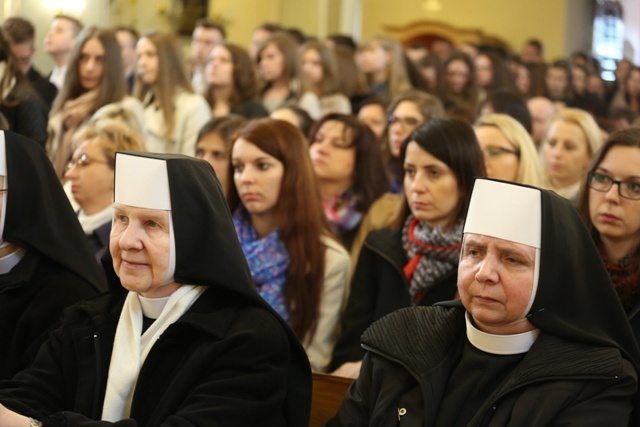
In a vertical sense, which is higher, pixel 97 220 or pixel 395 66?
pixel 395 66

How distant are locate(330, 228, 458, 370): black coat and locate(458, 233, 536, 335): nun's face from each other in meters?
1.66

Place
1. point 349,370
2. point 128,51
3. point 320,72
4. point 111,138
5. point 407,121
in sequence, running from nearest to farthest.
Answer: point 349,370
point 111,138
point 407,121
point 128,51
point 320,72

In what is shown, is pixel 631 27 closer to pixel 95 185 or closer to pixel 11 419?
pixel 95 185

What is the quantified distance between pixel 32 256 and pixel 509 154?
2.93 meters

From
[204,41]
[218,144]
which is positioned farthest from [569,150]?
[204,41]

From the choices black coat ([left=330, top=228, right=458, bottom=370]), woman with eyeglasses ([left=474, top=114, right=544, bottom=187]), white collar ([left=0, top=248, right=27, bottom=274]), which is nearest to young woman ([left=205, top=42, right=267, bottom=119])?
woman with eyeglasses ([left=474, top=114, right=544, bottom=187])

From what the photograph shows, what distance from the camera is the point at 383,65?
10453 mm

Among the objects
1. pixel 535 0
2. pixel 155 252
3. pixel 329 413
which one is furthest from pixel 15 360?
pixel 535 0

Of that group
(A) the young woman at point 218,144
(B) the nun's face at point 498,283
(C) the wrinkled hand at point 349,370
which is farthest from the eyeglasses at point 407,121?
(B) the nun's face at point 498,283

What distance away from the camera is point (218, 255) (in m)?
3.33

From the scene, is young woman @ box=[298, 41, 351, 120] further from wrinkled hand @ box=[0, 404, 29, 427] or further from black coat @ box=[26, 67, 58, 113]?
wrinkled hand @ box=[0, 404, 29, 427]

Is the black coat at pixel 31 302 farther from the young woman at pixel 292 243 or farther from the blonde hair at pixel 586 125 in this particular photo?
the blonde hair at pixel 586 125

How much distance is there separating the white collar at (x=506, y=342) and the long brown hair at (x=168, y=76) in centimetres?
505

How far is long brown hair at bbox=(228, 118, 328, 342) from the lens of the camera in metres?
5.02
